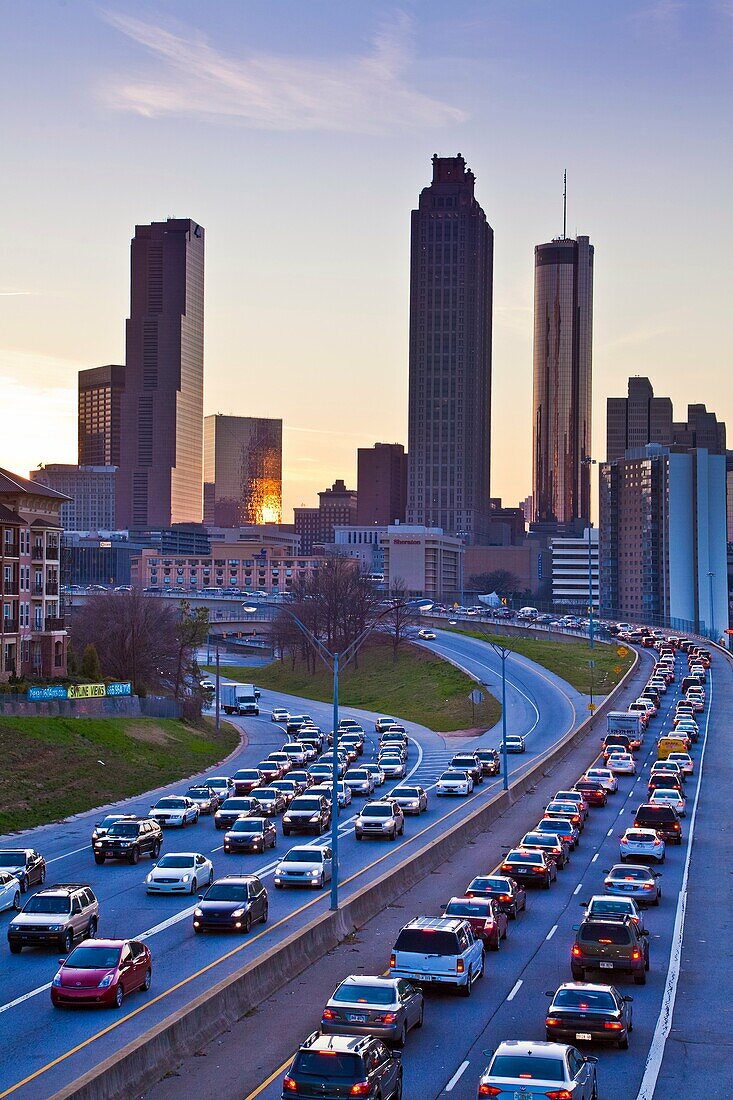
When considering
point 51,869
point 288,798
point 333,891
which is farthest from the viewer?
point 288,798

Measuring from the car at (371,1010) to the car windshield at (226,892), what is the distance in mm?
9911

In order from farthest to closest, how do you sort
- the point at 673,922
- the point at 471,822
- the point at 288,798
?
the point at 288,798 < the point at 471,822 < the point at 673,922

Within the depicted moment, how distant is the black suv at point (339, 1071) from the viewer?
20.9 meters

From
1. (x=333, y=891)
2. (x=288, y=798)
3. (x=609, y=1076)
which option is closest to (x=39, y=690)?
(x=288, y=798)

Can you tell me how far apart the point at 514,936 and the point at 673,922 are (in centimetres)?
483

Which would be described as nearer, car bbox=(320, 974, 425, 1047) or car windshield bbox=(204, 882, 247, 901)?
car bbox=(320, 974, 425, 1047)

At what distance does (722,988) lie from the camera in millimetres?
31094

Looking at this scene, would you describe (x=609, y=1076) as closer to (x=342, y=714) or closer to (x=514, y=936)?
(x=514, y=936)

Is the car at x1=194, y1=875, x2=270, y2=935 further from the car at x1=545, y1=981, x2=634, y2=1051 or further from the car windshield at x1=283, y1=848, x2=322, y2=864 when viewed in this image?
the car at x1=545, y1=981, x2=634, y2=1051

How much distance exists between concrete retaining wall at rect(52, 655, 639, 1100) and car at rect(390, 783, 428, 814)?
9.69 metres

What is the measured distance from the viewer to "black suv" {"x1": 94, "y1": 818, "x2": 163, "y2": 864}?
4712 cm

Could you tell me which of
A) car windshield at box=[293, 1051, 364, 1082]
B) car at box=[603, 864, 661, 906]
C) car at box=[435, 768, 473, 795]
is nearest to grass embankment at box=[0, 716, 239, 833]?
car at box=[435, 768, 473, 795]

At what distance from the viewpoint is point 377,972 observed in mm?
31234

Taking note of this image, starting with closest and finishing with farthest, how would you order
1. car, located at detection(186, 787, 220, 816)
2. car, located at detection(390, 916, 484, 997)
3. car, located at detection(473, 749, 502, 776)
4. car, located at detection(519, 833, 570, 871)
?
car, located at detection(390, 916, 484, 997)
car, located at detection(519, 833, 570, 871)
car, located at detection(186, 787, 220, 816)
car, located at detection(473, 749, 502, 776)
